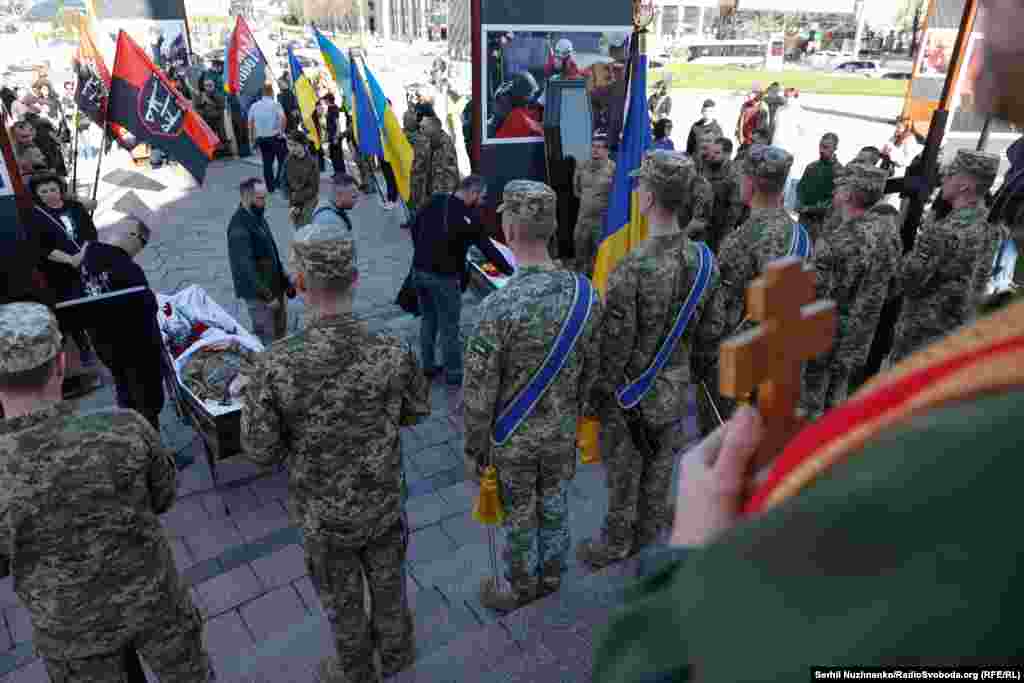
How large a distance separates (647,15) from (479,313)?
322 centimetres

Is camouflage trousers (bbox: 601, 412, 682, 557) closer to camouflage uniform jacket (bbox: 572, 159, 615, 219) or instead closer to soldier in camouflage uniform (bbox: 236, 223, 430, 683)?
soldier in camouflage uniform (bbox: 236, 223, 430, 683)

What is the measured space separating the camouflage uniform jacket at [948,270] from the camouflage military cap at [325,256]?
12.6 ft

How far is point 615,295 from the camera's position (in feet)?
11.3

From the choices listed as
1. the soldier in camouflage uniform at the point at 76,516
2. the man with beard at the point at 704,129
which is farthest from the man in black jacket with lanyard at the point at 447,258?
the man with beard at the point at 704,129

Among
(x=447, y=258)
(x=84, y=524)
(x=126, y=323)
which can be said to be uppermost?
(x=84, y=524)

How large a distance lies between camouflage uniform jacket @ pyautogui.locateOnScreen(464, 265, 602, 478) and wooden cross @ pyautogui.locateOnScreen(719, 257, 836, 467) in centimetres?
217

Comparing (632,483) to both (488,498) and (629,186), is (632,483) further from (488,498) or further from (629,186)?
(629,186)

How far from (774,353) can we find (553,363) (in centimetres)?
225

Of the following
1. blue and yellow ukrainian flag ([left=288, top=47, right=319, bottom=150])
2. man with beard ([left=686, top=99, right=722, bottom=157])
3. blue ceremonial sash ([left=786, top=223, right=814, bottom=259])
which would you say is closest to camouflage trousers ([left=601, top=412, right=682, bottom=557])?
blue ceremonial sash ([left=786, top=223, right=814, bottom=259])

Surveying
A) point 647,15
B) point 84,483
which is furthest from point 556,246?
point 84,483

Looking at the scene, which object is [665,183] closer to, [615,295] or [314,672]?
[615,295]

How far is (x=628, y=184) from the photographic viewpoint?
4965mm

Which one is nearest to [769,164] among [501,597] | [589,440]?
[589,440]

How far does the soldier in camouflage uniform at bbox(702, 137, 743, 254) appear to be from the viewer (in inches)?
319
